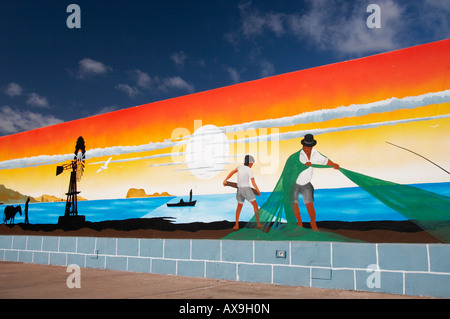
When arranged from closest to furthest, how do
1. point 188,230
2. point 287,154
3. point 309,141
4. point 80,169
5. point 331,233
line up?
1. point 331,233
2. point 309,141
3. point 287,154
4. point 188,230
5. point 80,169

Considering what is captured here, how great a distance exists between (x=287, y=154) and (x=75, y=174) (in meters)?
4.98

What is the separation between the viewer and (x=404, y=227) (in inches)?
197

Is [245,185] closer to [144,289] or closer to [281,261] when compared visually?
[281,261]

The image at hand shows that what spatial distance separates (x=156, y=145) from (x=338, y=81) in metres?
3.56

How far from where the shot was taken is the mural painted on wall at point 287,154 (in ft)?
16.8

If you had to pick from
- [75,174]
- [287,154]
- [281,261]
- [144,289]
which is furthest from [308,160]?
[75,174]

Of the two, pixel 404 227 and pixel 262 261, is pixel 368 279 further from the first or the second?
pixel 262 261

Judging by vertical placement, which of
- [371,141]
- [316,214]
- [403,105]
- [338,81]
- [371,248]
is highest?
[338,81]

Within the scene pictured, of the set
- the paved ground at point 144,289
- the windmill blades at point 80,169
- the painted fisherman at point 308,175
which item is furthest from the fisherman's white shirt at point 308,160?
the windmill blades at point 80,169

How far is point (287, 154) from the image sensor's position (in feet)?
19.9

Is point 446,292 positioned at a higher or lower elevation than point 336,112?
lower

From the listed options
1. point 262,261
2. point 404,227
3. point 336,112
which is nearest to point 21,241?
point 262,261
